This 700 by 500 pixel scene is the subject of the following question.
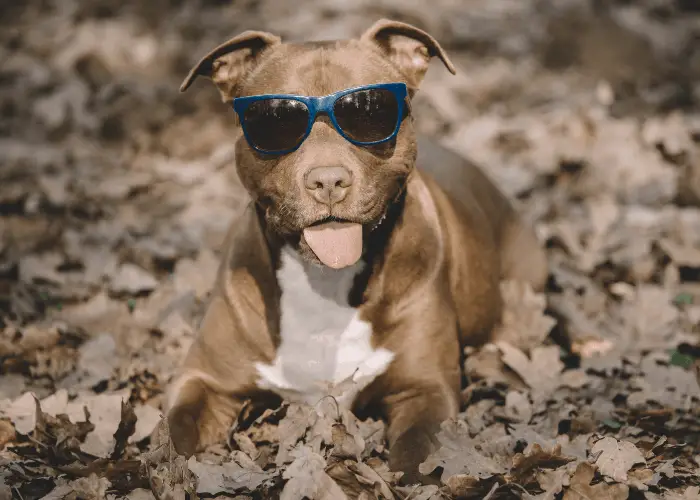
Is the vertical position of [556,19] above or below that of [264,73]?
below

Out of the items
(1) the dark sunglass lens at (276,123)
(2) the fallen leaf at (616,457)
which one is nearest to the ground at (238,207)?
(2) the fallen leaf at (616,457)

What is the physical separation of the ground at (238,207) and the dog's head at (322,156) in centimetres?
69

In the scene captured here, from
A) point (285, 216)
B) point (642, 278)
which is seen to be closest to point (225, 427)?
point (285, 216)

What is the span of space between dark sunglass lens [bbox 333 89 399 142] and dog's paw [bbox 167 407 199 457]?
48.3 inches

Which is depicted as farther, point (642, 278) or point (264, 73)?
point (642, 278)

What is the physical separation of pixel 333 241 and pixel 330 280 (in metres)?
0.27

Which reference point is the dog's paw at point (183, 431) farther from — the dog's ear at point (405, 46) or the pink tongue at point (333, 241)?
the dog's ear at point (405, 46)

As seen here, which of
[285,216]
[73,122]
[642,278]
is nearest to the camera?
[285,216]

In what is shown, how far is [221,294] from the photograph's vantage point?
3764mm

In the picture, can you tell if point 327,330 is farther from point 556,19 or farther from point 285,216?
point 556,19

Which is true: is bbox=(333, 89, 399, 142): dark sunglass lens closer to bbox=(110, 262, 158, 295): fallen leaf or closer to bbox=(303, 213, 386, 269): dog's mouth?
bbox=(303, 213, 386, 269): dog's mouth

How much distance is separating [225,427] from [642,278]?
244cm

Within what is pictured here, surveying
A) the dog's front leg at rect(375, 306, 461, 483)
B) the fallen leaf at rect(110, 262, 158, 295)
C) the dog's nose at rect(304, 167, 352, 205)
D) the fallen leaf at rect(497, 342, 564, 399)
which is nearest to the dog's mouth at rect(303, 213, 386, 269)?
the dog's nose at rect(304, 167, 352, 205)

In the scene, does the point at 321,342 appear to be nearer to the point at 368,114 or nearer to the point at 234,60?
the point at 368,114
